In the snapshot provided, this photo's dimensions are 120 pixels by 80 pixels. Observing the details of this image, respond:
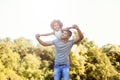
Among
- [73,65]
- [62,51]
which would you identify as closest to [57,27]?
[62,51]

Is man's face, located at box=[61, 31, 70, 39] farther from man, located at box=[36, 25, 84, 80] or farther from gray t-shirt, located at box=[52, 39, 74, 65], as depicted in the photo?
gray t-shirt, located at box=[52, 39, 74, 65]

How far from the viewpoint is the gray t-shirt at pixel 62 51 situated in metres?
5.37

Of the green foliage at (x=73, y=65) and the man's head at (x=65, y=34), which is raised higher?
the man's head at (x=65, y=34)

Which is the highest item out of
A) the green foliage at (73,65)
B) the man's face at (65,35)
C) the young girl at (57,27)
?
the young girl at (57,27)

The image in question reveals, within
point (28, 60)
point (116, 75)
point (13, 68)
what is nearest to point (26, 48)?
point (28, 60)

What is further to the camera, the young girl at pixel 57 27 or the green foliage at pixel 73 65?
the green foliage at pixel 73 65

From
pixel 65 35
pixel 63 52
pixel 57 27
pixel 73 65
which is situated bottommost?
pixel 73 65

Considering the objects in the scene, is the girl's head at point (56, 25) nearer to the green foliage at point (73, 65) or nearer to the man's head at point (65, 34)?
the man's head at point (65, 34)

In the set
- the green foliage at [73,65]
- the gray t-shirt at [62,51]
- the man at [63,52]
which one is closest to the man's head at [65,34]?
Result: the man at [63,52]

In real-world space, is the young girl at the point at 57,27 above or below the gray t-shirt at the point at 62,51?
above

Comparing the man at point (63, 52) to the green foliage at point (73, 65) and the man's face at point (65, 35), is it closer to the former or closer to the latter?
the man's face at point (65, 35)

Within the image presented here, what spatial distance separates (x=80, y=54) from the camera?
47625mm

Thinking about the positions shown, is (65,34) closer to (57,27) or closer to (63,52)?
(57,27)

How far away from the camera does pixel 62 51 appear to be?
17.7ft
